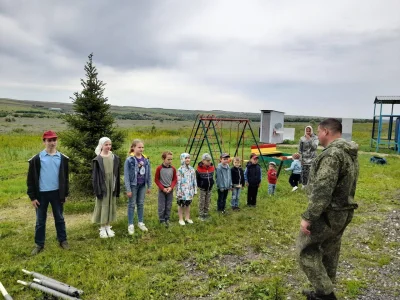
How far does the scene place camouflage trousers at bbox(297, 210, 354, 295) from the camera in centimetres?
350

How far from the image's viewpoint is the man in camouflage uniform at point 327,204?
3.35m

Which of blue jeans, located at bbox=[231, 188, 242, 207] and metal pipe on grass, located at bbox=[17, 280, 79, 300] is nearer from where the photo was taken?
metal pipe on grass, located at bbox=[17, 280, 79, 300]

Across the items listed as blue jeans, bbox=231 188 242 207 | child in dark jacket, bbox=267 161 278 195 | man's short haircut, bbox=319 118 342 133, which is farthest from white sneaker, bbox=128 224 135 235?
child in dark jacket, bbox=267 161 278 195

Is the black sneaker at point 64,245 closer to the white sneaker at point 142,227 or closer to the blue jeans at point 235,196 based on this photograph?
the white sneaker at point 142,227

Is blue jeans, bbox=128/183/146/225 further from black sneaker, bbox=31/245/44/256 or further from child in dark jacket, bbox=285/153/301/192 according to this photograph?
child in dark jacket, bbox=285/153/301/192

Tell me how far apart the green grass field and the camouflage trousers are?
68 centimetres

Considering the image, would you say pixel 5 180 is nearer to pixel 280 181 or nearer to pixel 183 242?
pixel 183 242

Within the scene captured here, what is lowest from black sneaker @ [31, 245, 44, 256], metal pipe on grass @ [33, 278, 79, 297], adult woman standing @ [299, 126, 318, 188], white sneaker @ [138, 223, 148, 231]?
black sneaker @ [31, 245, 44, 256]

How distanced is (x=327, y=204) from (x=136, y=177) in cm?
386

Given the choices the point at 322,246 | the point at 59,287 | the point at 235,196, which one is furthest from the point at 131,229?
the point at 322,246

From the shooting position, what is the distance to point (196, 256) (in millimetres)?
5320

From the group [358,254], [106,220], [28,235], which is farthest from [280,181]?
[28,235]

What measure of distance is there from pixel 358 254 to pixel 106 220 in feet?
14.9

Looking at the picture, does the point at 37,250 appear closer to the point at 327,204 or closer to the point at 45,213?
the point at 45,213
